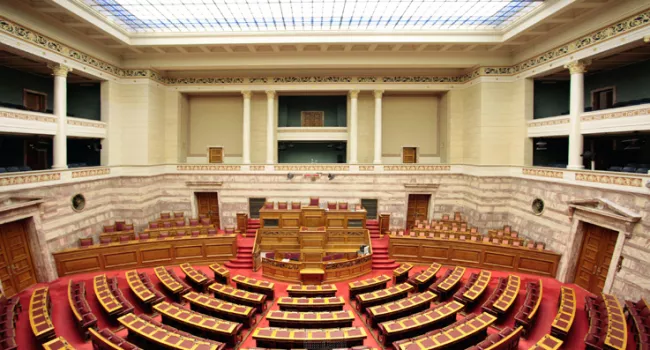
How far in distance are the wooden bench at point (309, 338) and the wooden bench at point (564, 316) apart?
15.4 feet

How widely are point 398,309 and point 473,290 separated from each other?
2916 mm

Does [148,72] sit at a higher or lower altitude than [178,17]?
lower

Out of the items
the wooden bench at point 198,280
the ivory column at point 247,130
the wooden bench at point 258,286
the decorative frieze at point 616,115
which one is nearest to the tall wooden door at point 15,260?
the wooden bench at point 198,280

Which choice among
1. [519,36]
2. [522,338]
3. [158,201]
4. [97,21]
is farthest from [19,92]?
[519,36]

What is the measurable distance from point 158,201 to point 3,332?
11.0 meters

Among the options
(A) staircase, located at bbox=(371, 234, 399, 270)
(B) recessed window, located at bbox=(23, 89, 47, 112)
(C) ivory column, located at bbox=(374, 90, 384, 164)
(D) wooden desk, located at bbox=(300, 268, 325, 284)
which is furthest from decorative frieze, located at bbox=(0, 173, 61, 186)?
(C) ivory column, located at bbox=(374, 90, 384, 164)

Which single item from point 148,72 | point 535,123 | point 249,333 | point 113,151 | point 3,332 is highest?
point 148,72

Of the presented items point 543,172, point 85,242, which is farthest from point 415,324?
point 85,242

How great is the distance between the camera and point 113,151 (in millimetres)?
16188

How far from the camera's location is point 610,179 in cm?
1058

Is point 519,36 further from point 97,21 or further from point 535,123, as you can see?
point 97,21

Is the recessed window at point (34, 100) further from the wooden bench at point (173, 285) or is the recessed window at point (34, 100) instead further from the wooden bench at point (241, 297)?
the wooden bench at point (241, 297)

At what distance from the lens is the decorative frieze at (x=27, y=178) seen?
415 inches

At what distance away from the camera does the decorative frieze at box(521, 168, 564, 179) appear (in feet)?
42.7
